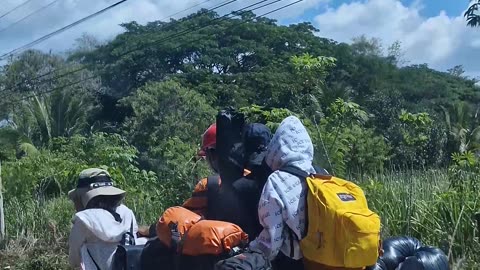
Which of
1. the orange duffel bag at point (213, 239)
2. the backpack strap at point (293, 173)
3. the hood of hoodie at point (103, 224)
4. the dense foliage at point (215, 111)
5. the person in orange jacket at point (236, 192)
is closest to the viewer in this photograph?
the orange duffel bag at point (213, 239)

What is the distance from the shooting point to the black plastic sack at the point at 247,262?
11.3ft

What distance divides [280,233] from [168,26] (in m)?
33.7

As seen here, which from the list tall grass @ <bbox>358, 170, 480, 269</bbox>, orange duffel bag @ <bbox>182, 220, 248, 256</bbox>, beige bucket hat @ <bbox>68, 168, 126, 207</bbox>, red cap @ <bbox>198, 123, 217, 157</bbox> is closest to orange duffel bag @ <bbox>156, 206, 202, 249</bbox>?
orange duffel bag @ <bbox>182, 220, 248, 256</bbox>

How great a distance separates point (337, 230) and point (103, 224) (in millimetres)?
1838

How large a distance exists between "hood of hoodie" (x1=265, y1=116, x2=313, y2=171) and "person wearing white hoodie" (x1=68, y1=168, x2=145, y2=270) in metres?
1.43

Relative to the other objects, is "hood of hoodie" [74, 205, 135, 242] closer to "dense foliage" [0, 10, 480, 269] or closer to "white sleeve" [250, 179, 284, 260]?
"white sleeve" [250, 179, 284, 260]

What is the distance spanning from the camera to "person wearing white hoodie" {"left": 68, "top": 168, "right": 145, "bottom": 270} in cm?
486

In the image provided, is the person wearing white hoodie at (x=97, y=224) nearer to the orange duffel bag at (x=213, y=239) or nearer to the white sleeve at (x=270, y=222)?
the orange duffel bag at (x=213, y=239)

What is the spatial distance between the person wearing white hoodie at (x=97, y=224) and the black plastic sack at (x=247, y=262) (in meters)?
1.54

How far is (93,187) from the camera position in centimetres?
516

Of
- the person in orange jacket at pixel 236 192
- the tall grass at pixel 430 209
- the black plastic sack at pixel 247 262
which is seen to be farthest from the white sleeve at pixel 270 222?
the tall grass at pixel 430 209

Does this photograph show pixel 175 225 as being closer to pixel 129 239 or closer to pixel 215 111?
pixel 129 239

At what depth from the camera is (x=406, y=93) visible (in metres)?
37.0

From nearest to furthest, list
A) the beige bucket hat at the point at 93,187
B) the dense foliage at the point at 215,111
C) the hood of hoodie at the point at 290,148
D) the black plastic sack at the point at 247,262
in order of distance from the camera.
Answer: the black plastic sack at the point at 247,262 < the hood of hoodie at the point at 290,148 < the beige bucket hat at the point at 93,187 < the dense foliage at the point at 215,111
